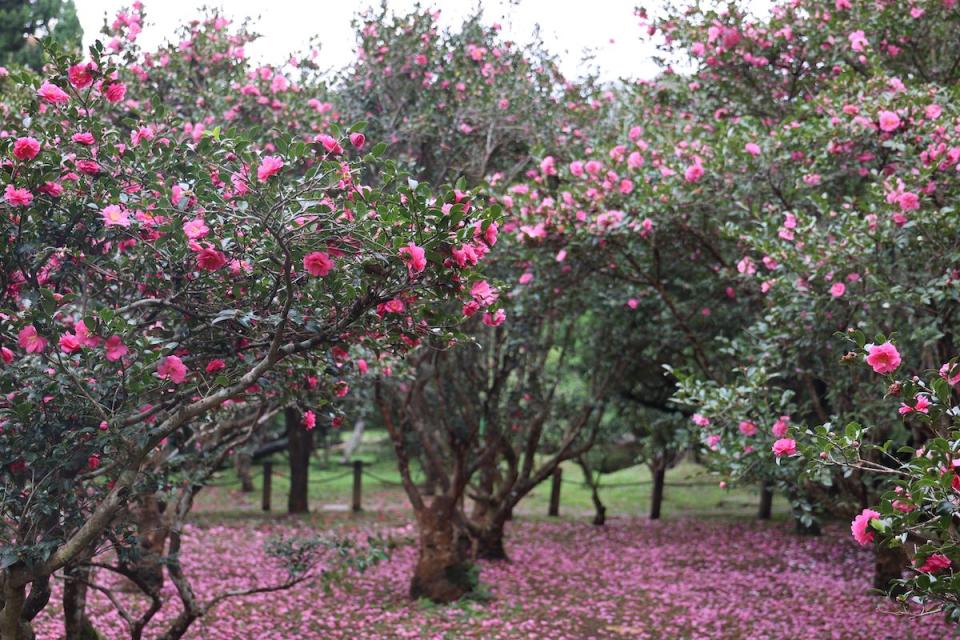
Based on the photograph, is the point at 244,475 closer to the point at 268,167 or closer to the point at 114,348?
the point at 114,348

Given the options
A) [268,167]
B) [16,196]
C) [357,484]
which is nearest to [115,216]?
[16,196]

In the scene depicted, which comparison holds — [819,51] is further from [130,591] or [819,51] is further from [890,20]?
[130,591]

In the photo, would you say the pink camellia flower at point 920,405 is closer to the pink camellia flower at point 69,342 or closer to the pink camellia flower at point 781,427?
the pink camellia flower at point 781,427

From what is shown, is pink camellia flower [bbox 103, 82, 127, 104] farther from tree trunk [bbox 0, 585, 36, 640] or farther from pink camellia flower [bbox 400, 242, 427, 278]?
tree trunk [bbox 0, 585, 36, 640]

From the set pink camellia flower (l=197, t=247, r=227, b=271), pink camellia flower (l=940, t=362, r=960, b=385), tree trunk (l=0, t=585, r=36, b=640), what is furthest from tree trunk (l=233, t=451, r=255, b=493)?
pink camellia flower (l=940, t=362, r=960, b=385)

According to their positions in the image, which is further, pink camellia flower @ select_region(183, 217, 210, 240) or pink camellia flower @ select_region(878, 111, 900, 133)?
pink camellia flower @ select_region(878, 111, 900, 133)

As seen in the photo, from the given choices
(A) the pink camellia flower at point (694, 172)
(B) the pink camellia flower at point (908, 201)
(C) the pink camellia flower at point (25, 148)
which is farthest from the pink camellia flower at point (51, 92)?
(A) the pink camellia flower at point (694, 172)

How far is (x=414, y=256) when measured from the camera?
2.68 meters

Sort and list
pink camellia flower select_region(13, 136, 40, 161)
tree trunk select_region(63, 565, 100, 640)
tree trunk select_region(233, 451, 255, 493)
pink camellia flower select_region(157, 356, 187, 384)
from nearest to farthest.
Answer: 1. pink camellia flower select_region(13, 136, 40, 161)
2. pink camellia flower select_region(157, 356, 187, 384)
3. tree trunk select_region(63, 565, 100, 640)
4. tree trunk select_region(233, 451, 255, 493)

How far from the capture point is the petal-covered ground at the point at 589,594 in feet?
23.3

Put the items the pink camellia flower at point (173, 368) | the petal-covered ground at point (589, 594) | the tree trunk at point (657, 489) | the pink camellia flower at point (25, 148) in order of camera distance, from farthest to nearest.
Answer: the tree trunk at point (657, 489) < the petal-covered ground at point (589, 594) < the pink camellia flower at point (173, 368) < the pink camellia flower at point (25, 148)

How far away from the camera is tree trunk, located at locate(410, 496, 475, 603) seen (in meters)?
7.89

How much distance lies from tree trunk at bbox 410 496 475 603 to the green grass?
16.7ft

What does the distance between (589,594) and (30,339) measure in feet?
22.5
